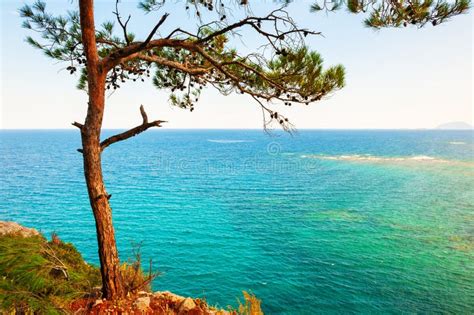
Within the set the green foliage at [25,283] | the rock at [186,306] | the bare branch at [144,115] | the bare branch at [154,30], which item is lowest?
the rock at [186,306]

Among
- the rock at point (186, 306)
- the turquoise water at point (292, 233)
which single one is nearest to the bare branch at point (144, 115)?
the turquoise water at point (292, 233)

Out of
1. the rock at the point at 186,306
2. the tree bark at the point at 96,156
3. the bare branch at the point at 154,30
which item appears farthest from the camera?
the rock at the point at 186,306

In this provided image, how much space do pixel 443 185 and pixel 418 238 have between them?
24166 millimetres

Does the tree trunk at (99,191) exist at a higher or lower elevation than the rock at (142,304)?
higher

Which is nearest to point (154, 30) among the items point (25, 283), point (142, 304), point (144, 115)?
point (144, 115)

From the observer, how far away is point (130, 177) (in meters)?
47.7

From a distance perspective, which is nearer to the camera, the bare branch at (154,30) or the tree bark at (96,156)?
the bare branch at (154,30)

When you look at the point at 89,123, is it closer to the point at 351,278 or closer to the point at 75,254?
the point at 75,254

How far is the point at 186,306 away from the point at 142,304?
916 millimetres

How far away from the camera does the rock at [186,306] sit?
595 centimetres

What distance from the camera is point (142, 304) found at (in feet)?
18.3

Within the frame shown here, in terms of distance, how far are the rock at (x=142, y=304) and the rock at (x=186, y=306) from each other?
65cm

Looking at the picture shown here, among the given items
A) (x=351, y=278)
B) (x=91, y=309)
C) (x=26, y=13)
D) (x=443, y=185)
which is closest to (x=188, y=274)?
(x=351, y=278)

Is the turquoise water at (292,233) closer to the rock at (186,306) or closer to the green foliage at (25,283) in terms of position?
the rock at (186,306)
